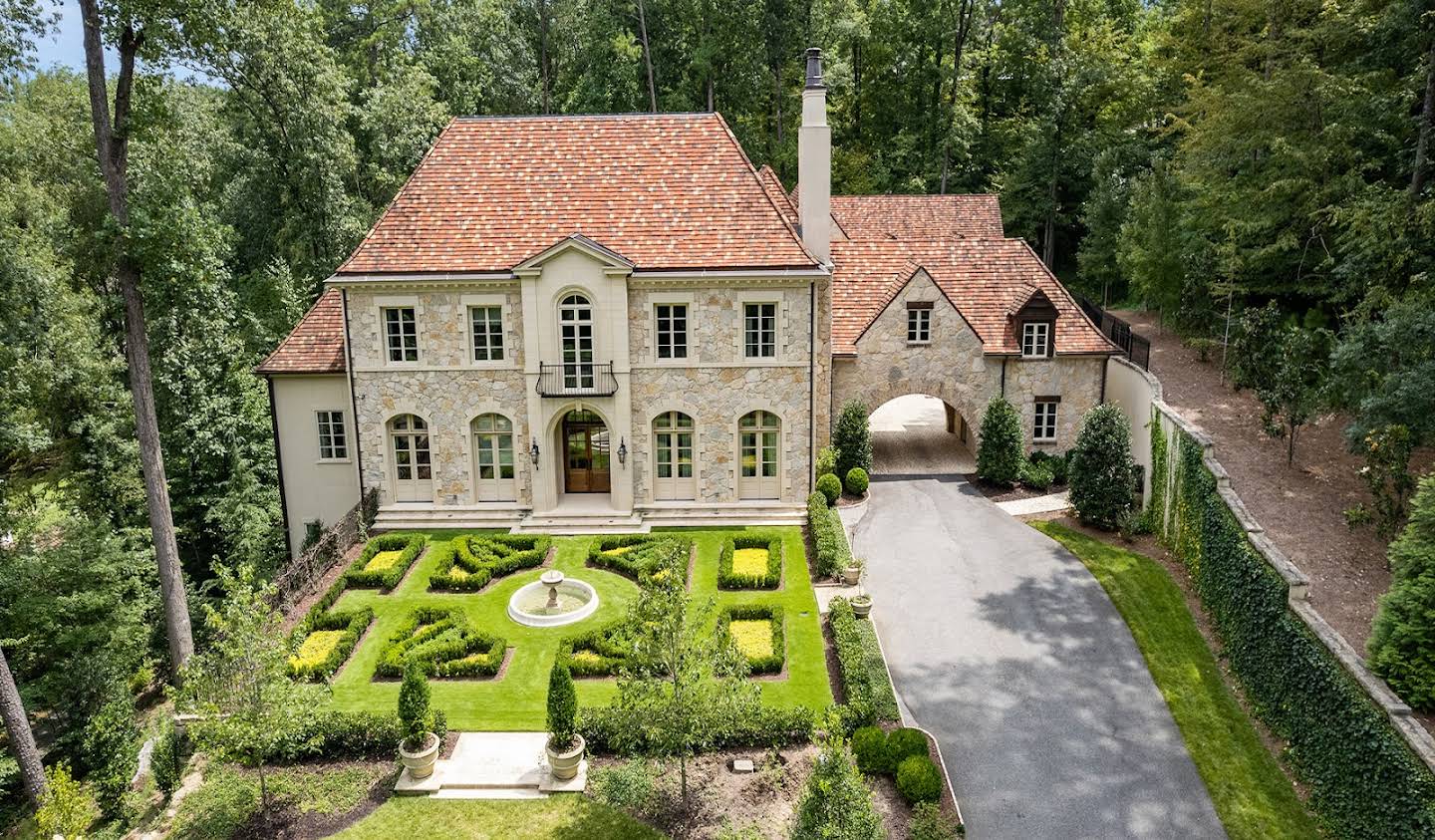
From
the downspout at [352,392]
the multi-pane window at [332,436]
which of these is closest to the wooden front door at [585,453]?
the downspout at [352,392]

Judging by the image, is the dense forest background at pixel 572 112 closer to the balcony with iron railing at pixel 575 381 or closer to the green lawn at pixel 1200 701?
the green lawn at pixel 1200 701

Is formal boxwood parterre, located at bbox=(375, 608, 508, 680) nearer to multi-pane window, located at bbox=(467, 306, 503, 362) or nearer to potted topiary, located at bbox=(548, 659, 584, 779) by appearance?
potted topiary, located at bbox=(548, 659, 584, 779)

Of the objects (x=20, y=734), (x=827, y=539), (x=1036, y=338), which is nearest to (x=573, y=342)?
(x=827, y=539)

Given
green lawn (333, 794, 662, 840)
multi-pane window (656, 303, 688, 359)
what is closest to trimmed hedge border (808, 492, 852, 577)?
multi-pane window (656, 303, 688, 359)

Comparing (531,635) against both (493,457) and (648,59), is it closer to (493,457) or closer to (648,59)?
(493,457)

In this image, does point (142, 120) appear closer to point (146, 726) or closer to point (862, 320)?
point (146, 726)
